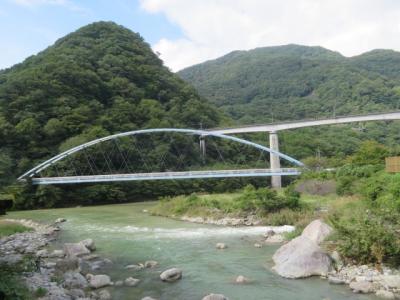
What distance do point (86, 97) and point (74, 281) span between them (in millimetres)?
49749

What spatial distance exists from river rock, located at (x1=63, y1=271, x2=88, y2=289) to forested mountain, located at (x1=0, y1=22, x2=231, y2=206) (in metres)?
30.0

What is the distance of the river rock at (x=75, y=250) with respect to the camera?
16170mm

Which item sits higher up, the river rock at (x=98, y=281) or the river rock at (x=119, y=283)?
the river rock at (x=98, y=281)

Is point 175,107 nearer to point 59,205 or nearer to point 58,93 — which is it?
point 58,93

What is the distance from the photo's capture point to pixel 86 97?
59.3 meters

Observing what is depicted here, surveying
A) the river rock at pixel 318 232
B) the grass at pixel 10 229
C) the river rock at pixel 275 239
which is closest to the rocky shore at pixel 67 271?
the grass at pixel 10 229

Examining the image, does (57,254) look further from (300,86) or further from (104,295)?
(300,86)

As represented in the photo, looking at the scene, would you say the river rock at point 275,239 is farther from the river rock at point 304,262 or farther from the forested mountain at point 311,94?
the forested mountain at point 311,94

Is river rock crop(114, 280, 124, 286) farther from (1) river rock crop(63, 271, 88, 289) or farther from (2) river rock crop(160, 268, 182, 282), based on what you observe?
(2) river rock crop(160, 268, 182, 282)

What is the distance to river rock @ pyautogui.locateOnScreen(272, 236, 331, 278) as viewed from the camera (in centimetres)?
1234

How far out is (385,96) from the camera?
79.7 m

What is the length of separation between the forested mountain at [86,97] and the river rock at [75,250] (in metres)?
25.6

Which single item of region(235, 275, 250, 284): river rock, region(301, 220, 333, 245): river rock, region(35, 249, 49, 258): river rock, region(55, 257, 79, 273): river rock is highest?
Result: region(301, 220, 333, 245): river rock

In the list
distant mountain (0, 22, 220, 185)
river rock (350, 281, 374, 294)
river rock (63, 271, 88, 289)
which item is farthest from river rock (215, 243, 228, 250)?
distant mountain (0, 22, 220, 185)
